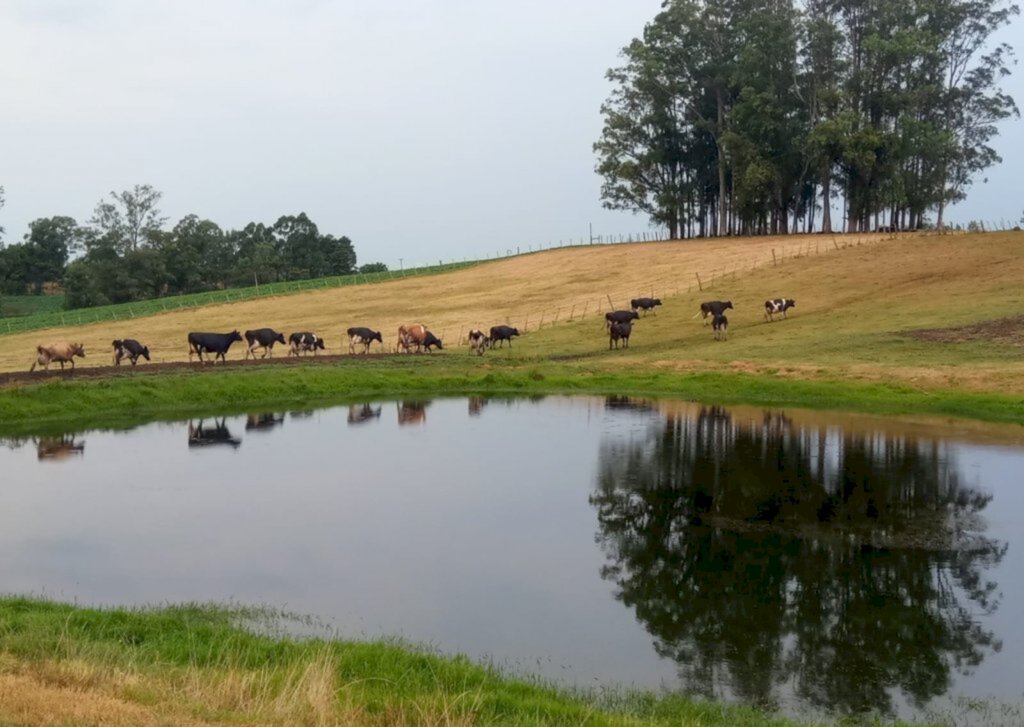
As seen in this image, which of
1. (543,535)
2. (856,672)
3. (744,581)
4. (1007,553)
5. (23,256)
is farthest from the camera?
(23,256)

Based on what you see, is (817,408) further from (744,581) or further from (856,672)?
(856,672)

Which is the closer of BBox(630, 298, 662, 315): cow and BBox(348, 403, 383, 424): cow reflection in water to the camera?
BBox(348, 403, 383, 424): cow reflection in water

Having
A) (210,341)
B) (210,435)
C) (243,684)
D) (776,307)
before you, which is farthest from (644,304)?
(243,684)

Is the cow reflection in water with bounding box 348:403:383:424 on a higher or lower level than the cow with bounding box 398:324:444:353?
lower

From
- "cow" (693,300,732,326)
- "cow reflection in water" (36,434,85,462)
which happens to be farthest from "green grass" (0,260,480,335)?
"cow reflection in water" (36,434,85,462)

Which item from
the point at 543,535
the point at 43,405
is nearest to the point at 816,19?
the point at 43,405

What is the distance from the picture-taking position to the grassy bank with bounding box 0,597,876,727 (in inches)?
269

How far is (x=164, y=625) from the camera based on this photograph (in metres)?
10.3

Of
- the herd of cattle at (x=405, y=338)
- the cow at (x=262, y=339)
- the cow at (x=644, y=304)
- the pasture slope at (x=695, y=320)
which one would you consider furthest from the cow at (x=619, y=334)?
the cow at (x=262, y=339)

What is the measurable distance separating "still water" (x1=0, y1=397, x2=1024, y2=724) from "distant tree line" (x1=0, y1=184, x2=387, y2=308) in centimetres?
6881

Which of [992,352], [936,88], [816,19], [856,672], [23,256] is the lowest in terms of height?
[856,672]

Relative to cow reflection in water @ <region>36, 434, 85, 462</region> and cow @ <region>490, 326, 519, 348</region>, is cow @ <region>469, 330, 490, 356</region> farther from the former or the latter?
cow reflection in water @ <region>36, 434, 85, 462</region>

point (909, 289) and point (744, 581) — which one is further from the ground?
point (909, 289)

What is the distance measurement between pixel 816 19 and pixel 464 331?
36.7 meters
